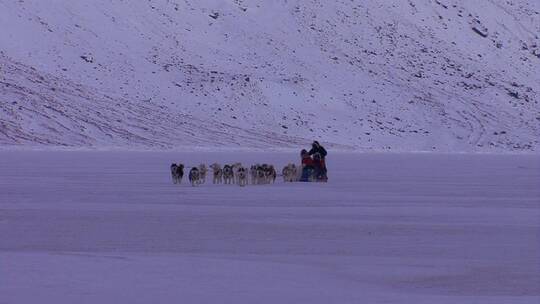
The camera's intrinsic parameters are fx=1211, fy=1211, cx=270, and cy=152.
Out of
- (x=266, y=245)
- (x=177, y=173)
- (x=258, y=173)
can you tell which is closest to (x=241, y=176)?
(x=258, y=173)

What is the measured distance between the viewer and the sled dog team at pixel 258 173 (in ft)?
82.7

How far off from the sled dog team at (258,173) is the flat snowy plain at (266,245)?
1.74 meters

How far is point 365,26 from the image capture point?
7981 centimetres

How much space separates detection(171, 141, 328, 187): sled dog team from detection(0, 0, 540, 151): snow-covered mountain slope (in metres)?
33.2

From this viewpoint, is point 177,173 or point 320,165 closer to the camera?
point 177,173

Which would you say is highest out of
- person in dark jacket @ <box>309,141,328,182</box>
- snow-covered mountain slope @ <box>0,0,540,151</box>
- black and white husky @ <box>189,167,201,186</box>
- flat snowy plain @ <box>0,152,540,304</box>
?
snow-covered mountain slope @ <box>0,0,540,151</box>

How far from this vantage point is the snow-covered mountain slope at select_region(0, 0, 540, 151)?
64.3 meters

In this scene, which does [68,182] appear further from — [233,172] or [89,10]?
[89,10]

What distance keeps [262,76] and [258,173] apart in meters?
46.8

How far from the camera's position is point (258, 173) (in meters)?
26.0

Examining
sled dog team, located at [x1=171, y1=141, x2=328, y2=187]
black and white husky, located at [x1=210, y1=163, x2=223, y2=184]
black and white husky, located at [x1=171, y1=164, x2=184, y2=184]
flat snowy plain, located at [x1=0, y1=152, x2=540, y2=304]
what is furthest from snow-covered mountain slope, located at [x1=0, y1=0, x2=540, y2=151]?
flat snowy plain, located at [x1=0, y1=152, x2=540, y2=304]

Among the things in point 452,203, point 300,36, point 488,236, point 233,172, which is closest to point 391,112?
point 300,36

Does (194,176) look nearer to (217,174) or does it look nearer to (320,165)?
(217,174)

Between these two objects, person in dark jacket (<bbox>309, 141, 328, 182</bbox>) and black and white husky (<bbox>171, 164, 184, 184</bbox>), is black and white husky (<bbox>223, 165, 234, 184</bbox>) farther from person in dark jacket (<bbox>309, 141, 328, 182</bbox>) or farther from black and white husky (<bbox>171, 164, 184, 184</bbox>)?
person in dark jacket (<bbox>309, 141, 328, 182</bbox>)
